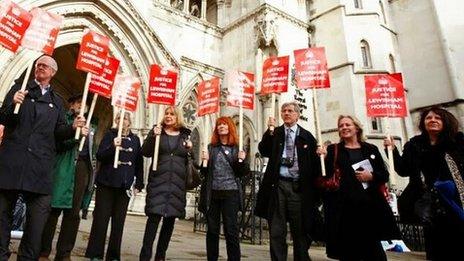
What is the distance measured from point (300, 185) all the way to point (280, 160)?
372mm

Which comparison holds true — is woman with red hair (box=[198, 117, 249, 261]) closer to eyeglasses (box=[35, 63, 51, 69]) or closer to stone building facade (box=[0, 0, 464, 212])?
eyeglasses (box=[35, 63, 51, 69])

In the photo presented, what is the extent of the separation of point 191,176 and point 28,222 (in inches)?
74.7

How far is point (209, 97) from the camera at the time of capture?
244 inches

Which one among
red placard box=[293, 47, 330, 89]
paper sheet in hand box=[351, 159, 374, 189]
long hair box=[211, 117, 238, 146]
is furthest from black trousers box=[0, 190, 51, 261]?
red placard box=[293, 47, 330, 89]

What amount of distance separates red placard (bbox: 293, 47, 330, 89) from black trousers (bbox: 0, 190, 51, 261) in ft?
12.8

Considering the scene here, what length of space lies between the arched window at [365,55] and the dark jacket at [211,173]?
1393 cm

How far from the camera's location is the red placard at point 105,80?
5.64 m

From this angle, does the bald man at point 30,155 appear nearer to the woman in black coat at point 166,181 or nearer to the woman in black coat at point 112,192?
the woman in black coat at point 112,192

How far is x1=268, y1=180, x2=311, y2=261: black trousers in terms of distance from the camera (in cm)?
388

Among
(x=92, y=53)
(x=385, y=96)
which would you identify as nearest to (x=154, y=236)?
(x=92, y=53)

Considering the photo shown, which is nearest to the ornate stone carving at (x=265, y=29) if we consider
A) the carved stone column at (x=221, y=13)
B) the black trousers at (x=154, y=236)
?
the carved stone column at (x=221, y=13)

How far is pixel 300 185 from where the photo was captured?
4.03m

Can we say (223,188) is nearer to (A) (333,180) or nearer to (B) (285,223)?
(B) (285,223)

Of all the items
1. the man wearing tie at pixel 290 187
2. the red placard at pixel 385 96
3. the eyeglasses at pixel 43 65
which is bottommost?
the man wearing tie at pixel 290 187
